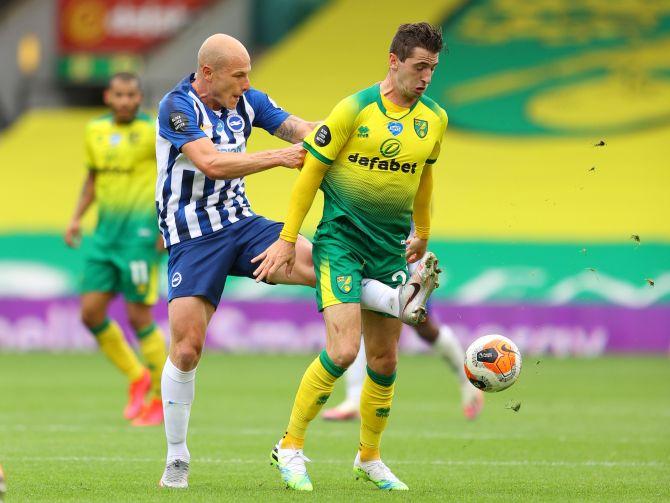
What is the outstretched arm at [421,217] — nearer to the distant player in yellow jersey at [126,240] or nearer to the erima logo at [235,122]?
the erima logo at [235,122]

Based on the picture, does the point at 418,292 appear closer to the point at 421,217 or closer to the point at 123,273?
the point at 421,217

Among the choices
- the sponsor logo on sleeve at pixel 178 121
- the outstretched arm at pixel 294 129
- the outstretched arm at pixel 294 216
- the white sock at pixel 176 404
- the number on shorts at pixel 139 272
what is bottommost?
the white sock at pixel 176 404

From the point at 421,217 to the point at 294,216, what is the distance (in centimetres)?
93

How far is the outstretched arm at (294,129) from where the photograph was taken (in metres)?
7.48

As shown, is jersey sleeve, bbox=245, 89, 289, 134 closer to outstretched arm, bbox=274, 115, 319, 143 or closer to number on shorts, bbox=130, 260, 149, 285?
outstretched arm, bbox=274, 115, 319, 143

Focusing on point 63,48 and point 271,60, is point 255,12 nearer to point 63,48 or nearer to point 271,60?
point 271,60

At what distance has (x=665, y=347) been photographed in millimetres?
20094

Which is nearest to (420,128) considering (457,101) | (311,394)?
(311,394)

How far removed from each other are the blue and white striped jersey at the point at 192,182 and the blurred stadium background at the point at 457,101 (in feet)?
48.5

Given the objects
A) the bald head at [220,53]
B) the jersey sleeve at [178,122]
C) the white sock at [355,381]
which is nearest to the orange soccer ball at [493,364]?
the jersey sleeve at [178,122]

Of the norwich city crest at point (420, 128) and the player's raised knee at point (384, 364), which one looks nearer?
the norwich city crest at point (420, 128)

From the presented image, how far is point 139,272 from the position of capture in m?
11.0

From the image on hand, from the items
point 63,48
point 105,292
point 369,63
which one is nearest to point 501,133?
point 369,63

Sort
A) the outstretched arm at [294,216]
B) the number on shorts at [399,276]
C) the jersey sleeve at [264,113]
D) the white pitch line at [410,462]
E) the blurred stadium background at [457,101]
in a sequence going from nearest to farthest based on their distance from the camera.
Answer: the outstretched arm at [294,216]
the number on shorts at [399,276]
the jersey sleeve at [264,113]
the white pitch line at [410,462]
the blurred stadium background at [457,101]
